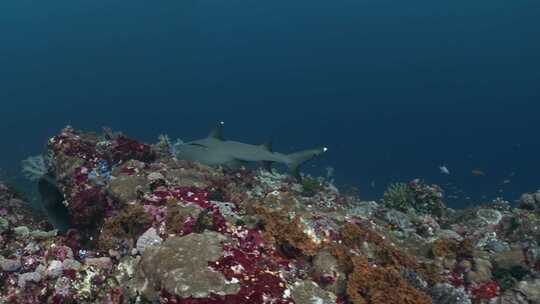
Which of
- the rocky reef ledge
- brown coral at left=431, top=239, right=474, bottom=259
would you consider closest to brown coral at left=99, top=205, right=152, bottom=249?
the rocky reef ledge

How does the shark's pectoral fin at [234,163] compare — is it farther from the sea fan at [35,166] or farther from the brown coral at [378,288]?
the brown coral at [378,288]

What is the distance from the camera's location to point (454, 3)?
501ft

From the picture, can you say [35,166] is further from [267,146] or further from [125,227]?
[267,146]

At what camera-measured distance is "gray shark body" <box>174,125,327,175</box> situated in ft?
40.9

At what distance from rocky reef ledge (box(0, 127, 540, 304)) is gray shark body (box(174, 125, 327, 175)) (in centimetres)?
166

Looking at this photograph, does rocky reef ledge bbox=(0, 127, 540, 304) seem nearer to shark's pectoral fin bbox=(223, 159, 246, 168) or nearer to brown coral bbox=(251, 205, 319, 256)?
brown coral bbox=(251, 205, 319, 256)

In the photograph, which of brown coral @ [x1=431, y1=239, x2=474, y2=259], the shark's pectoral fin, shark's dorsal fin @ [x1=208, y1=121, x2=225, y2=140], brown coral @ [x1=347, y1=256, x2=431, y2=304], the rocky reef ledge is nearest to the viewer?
the rocky reef ledge

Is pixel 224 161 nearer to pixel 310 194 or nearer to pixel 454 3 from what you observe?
pixel 310 194

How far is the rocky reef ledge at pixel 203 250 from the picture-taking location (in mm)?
5977

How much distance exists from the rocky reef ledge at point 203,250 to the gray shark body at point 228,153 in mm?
1661

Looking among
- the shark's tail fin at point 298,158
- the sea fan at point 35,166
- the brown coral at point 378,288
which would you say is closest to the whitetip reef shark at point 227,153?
the shark's tail fin at point 298,158

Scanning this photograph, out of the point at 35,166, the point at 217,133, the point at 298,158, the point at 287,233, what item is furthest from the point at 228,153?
the point at 287,233

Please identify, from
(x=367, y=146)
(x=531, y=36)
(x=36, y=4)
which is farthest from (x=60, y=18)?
(x=531, y=36)

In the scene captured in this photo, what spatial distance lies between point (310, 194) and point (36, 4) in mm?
160623
